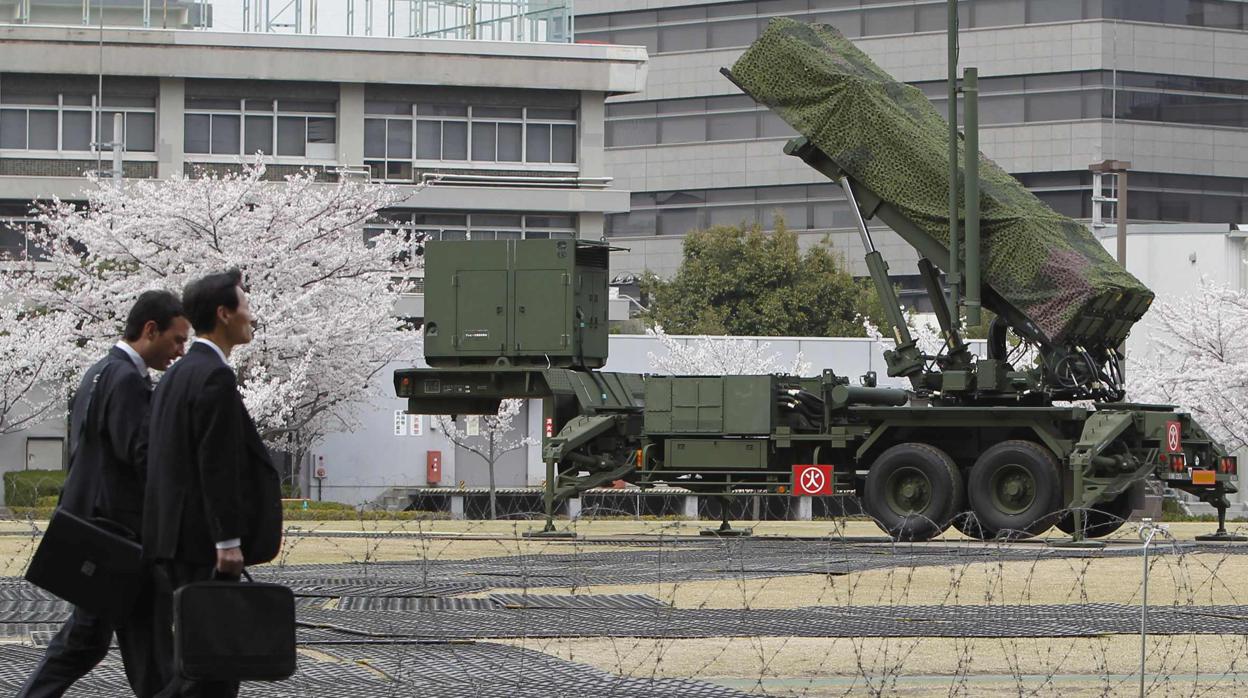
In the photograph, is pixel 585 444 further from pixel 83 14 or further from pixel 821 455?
pixel 83 14

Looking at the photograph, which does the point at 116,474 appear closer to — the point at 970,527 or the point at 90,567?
the point at 90,567

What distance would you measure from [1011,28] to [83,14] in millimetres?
39348

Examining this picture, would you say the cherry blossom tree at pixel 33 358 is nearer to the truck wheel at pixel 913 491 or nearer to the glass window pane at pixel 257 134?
the glass window pane at pixel 257 134

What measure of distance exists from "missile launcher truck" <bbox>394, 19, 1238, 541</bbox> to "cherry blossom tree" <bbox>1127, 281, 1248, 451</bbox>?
2271 cm

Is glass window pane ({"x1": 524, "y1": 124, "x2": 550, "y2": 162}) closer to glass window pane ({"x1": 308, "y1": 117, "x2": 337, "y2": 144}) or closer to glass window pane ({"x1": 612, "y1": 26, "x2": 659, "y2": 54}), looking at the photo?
glass window pane ({"x1": 308, "y1": 117, "x2": 337, "y2": 144})

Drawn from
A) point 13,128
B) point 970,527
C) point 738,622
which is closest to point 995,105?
point 13,128

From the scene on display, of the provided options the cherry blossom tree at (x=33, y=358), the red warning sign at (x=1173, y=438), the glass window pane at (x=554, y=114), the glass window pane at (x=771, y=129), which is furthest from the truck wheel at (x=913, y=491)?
the glass window pane at (x=771, y=129)

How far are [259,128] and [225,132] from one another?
0.92 m

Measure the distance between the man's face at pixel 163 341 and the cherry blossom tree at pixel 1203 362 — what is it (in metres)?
40.5

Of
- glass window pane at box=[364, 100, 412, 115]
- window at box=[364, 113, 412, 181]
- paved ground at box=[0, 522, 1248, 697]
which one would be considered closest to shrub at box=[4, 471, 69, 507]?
window at box=[364, 113, 412, 181]

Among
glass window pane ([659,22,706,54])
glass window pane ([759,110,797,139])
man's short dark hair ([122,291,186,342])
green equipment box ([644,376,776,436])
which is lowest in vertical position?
green equipment box ([644,376,776,436])

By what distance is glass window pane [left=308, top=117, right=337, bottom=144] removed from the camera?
194 ft

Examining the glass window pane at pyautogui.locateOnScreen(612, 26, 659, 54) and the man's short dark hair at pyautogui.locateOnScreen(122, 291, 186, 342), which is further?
the glass window pane at pyautogui.locateOnScreen(612, 26, 659, 54)

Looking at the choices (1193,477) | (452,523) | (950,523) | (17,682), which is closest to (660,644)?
(17,682)
